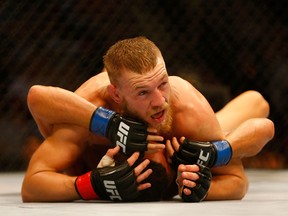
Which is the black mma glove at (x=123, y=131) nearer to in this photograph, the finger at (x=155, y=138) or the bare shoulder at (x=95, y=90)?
the finger at (x=155, y=138)

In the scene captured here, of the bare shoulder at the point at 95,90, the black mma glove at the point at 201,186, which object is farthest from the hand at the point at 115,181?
the bare shoulder at the point at 95,90

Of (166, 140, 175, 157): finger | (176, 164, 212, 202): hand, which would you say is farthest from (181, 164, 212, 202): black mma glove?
(166, 140, 175, 157): finger

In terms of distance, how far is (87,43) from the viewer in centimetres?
306

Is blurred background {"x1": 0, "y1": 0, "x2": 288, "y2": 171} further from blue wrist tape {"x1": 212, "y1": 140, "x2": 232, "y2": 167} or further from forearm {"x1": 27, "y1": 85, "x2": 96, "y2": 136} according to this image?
blue wrist tape {"x1": 212, "y1": 140, "x2": 232, "y2": 167}

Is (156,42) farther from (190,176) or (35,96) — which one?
(190,176)

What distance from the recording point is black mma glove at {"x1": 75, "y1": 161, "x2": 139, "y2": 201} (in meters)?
1.67

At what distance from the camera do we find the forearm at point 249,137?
183 cm

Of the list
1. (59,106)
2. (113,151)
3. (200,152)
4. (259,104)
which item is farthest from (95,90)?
(259,104)

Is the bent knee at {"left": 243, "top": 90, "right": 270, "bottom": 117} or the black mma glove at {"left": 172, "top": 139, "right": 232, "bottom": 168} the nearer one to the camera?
the black mma glove at {"left": 172, "top": 139, "right": 232, "bottom": 168}

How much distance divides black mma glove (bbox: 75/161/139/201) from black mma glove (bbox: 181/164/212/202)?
130 mm

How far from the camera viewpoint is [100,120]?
1.74 m

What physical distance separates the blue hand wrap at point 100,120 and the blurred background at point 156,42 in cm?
125

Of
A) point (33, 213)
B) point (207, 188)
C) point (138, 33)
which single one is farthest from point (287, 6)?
point (33, 213)

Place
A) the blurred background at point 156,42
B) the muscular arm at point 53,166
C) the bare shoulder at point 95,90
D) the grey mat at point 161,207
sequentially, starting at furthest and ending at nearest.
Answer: the blurred background at point 156,42, the bare shoulder at point 95,90, the muscular arm at point 53,166, the grey mat at point 161,207
